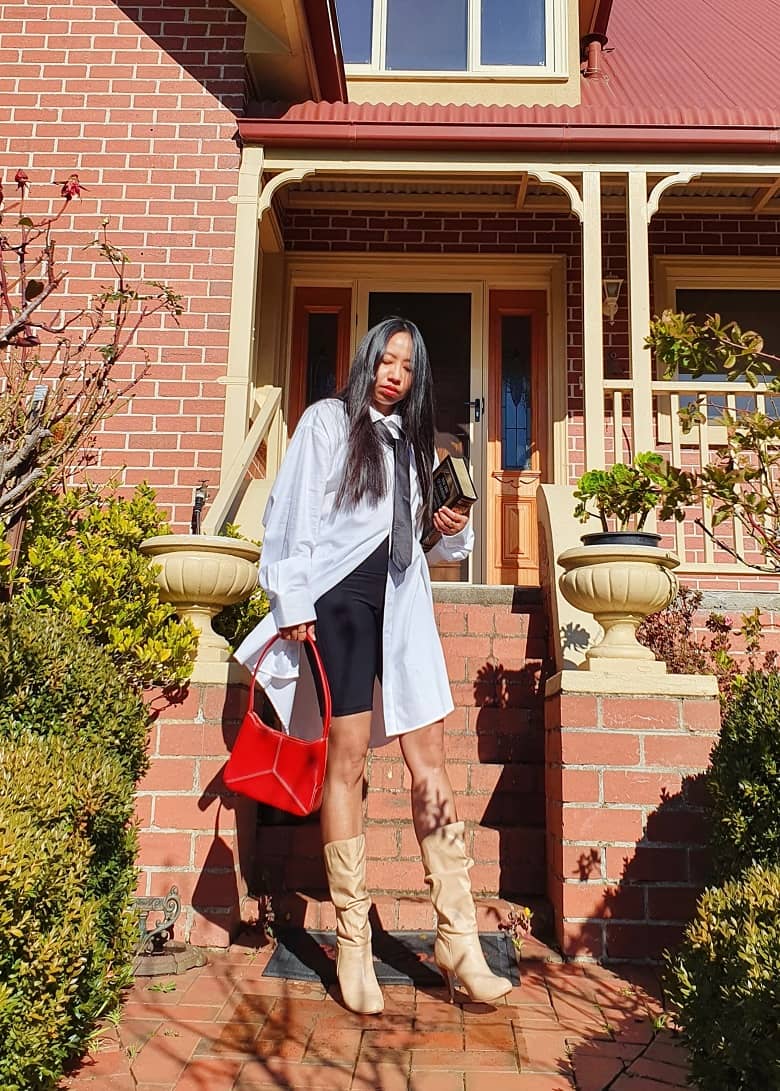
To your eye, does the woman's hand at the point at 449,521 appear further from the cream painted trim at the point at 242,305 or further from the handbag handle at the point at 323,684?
the cream painted trim at the point at 242,305

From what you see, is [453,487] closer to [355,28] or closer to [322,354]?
[322,354]

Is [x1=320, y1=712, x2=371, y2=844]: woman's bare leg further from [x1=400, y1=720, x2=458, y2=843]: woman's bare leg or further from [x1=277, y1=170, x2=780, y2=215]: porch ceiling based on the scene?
[x1=277, y1=170, x2=780, y2=215]: porch ceiling

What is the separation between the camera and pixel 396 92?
25.1 feet

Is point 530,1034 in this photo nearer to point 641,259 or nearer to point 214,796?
point 214,796

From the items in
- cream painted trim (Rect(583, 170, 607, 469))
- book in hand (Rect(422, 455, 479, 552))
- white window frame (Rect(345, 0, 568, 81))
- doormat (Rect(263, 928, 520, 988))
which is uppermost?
white window frame (Rect(345, 0, 568, 81))

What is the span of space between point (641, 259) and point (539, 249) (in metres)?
1.79

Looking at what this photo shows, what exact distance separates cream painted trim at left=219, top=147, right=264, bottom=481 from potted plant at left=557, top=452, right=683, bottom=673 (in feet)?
9.21

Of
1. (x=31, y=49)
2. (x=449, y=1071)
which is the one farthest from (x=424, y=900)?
(x=31, y=49)

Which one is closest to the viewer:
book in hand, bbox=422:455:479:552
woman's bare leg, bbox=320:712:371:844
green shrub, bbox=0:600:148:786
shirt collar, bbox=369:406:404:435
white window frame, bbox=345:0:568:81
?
green shrub, bbox=0:600:148:786

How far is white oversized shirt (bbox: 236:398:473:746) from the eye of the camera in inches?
106

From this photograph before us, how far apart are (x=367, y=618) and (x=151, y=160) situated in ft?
15.6

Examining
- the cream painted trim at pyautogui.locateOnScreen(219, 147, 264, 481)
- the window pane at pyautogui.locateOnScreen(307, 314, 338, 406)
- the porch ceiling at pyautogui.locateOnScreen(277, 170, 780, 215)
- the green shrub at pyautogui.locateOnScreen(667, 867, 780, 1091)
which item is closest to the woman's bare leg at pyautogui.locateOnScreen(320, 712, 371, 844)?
the green shrub at pyautogui.locateOnScreen(667, 867, 780, 1091)

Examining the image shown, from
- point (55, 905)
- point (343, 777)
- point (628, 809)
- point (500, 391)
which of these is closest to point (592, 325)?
point (500, 391)

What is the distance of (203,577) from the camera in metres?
3.46
